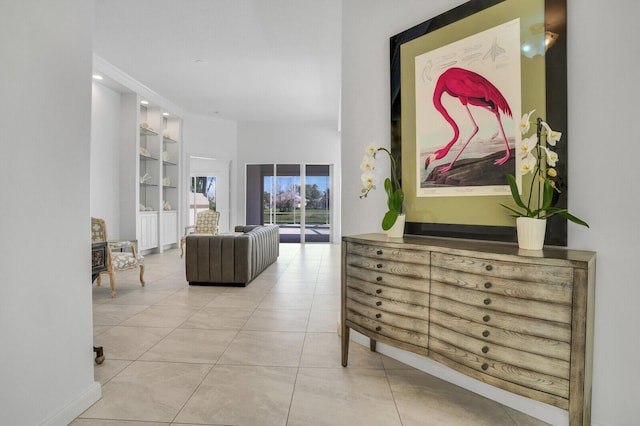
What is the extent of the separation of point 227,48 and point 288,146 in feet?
15.8

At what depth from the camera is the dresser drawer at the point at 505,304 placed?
140 centimetres

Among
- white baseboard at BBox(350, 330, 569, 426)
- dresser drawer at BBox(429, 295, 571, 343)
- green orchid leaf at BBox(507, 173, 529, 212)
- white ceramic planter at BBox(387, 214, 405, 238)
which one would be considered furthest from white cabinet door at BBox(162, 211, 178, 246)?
green orchid leaf at BBox(507, 173, 529, 212)

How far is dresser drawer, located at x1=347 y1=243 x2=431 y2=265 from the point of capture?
74.2 inches

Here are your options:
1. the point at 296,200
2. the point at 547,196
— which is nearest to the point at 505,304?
the point at 547,196

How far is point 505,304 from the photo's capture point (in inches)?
60.7

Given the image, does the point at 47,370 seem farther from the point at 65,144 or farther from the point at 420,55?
the point at 420,55

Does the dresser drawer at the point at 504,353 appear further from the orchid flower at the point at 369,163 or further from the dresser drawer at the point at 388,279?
the orchid flower at the point at 369,163

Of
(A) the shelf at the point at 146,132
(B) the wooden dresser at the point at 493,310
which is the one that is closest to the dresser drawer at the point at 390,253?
(B) the wooden dresser at the point at 493,310

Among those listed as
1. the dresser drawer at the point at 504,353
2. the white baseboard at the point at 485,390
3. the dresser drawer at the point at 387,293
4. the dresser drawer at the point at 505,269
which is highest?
the dresser drawer at the point at 505,269

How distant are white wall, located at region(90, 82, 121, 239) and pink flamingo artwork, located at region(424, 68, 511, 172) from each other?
19.5ft

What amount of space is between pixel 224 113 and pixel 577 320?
8.96 meters

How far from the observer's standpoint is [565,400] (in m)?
1.38

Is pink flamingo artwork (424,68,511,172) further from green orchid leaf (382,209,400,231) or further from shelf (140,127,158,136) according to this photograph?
shelf (140,127,158,136)

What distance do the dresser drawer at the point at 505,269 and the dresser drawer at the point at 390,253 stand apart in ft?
0.21
